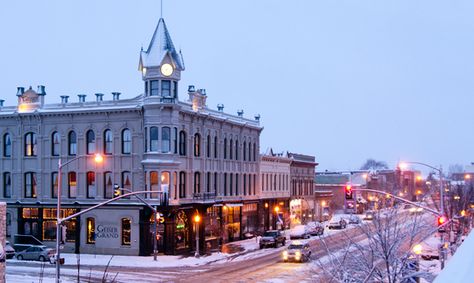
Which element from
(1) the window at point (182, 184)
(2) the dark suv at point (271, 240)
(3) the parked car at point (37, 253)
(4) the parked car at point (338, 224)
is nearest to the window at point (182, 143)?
(1) the window at point (182, 184)

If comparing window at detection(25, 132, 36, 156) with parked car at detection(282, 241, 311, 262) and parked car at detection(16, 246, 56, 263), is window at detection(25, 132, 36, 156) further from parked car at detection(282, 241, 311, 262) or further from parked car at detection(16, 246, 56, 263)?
parked car at detection(282, 241, 311, 262)

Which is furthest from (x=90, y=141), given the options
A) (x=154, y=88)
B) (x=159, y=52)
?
(x=159, y=52)

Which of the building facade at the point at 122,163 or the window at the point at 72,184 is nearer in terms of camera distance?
the building facade at the point at 122,163

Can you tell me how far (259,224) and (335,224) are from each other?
8.28 meters

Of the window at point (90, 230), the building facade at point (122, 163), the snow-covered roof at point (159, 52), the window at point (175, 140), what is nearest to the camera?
the building facade at point (122, 163)

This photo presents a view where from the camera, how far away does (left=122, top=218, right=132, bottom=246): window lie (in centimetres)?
4978

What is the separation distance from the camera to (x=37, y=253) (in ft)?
154

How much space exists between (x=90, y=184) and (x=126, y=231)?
5.43 m

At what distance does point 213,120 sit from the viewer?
2309 inches

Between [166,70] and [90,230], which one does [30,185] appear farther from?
[166,70]

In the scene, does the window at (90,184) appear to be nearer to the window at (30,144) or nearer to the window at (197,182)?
the window at (30,144)

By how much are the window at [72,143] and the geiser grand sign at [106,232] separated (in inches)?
272

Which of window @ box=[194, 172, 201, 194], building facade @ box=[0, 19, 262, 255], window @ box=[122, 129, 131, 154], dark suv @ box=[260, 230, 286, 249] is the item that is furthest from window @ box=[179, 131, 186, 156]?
dark suv @ box=[260, 230, 286, 249]

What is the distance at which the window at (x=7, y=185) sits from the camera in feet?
184
